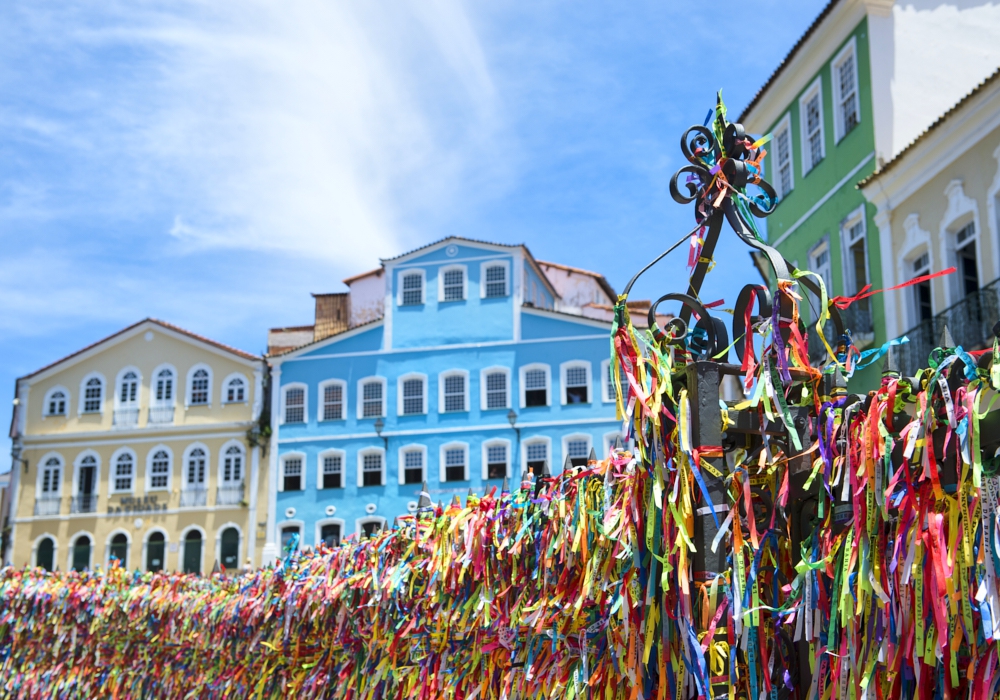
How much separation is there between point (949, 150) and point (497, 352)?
55.4 ft

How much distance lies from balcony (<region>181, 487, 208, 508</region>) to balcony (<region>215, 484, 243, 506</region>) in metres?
0.42

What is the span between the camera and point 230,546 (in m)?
30.2

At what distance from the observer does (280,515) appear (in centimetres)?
3008

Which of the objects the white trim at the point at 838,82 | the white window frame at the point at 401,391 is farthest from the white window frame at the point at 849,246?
the white window frame at the point at 401,391

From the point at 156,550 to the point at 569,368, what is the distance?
12860 millimetres

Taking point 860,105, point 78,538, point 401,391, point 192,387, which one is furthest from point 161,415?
point 860,105

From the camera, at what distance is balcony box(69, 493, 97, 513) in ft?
102

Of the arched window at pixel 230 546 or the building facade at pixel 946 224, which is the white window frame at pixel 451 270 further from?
the building facade at pixel 946 224

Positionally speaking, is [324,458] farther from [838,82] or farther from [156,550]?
[838,82]

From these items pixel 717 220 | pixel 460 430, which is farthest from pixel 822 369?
pixel 460 430

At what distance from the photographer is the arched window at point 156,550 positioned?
30.5m

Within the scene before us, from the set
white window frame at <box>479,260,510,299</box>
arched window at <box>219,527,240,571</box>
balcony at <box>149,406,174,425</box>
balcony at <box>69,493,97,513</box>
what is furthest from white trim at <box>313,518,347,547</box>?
white window frame at <box>479,260,510,299</box>

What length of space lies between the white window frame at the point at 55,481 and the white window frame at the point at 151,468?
2654 mm

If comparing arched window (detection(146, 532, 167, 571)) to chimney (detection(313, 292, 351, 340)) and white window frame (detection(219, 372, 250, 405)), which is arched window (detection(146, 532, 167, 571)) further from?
chimney (detection(313, 292, 351, 340))
